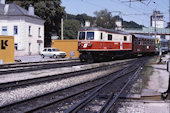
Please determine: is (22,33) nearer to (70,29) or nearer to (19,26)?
(19,26)

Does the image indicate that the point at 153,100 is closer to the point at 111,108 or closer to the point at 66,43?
the point at 111,108

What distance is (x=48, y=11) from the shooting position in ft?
182

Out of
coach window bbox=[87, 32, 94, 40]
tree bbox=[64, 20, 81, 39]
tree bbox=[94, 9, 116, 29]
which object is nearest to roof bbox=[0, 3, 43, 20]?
coach window bbox=[87, 32, 94, 40]

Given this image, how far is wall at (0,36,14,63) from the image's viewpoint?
24.7 m

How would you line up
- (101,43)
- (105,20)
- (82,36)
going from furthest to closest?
(105,20)
(82,36)
(101,43)

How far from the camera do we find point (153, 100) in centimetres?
855

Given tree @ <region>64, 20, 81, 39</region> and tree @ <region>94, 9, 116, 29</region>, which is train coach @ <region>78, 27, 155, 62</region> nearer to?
tree @ <region>94, 9, 116, 29</region>

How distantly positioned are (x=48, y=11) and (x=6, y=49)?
Result: 3187cm

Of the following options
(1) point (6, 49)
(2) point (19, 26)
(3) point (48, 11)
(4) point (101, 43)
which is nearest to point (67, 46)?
(2) point (19, 26)

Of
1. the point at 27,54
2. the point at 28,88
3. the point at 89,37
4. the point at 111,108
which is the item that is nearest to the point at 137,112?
the point at 111,108

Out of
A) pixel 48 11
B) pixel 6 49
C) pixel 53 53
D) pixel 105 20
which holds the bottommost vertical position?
pixel 53 53

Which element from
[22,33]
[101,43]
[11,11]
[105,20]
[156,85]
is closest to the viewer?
[156,85]

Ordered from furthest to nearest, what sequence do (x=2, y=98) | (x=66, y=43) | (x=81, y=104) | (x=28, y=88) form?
(x=66, y=43), (x=28, y=88), (x=2, y=98), (x=81, y=104)

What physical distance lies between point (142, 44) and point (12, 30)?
24.4m
